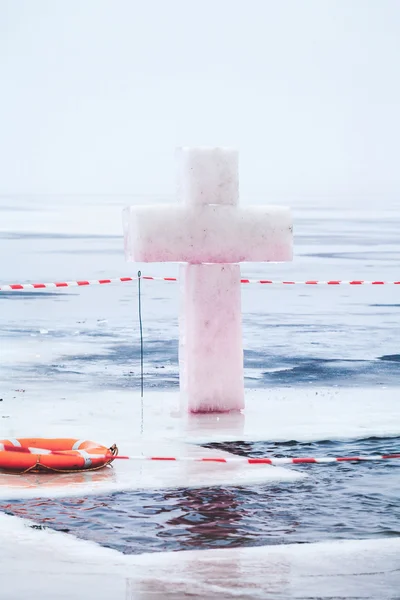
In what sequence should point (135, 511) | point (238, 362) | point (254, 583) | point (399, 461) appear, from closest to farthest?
point (254, 583) < point (135, 511) < point (399, 461) < point (238, 362)

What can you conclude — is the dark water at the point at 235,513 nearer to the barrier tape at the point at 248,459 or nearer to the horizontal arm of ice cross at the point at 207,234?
the barrier tape at the point at 248,459

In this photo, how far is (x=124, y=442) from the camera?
30.8ft

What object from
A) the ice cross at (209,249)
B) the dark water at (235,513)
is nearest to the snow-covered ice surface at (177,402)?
the dark water at (235,513)

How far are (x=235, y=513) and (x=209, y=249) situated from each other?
347 cm

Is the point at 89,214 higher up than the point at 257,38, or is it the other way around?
the point at 257,38

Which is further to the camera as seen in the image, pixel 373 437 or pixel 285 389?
pixel 285 389

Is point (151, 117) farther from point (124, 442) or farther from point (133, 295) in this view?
point (124, 442)

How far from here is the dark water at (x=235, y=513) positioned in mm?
6734

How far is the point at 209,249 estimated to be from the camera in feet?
34.1

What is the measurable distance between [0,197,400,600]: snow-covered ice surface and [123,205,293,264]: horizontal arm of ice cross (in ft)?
3.84

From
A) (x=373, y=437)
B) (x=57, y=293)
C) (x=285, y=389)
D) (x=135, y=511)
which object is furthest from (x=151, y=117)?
(x=135, y=511)

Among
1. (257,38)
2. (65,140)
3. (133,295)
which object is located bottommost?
(133,295)

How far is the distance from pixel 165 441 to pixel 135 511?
84.9 inches

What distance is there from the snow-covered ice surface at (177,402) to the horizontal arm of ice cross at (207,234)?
1.17 metres
